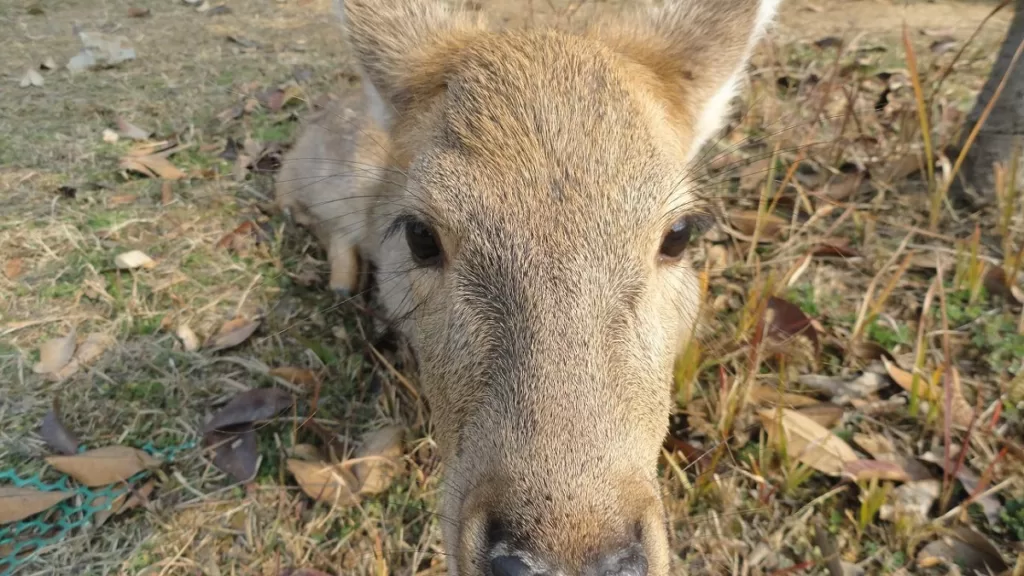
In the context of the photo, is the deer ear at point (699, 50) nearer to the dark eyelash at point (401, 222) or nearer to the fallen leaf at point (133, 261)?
the dark eyelash at point (401, 222)

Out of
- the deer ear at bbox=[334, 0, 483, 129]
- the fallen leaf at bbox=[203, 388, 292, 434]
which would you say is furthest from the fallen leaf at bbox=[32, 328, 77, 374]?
the deer ear at bbox=[334, 0, 483, 129]

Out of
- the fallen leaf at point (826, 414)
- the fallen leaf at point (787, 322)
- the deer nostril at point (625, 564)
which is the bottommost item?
the fallen leaf at point (826, 414)

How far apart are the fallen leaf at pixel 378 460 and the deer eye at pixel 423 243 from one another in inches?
44.0

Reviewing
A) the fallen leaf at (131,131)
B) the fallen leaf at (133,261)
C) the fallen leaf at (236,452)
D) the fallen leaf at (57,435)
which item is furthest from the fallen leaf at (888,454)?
the fallen leaf at (131,131)

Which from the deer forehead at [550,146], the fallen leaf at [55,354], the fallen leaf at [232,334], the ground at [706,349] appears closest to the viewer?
the deer forehead at [550,146]

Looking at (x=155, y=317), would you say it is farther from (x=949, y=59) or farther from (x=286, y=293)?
(x=949, y=59)

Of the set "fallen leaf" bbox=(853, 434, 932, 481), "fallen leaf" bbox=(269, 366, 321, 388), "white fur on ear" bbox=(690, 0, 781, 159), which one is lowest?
"fallen leaf" bbox=(269, 366, 321, 388)

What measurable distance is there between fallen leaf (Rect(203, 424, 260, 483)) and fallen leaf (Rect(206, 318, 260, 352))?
23.2 inches

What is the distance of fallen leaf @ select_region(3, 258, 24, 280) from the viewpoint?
3922mm

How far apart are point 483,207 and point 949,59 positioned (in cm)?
490

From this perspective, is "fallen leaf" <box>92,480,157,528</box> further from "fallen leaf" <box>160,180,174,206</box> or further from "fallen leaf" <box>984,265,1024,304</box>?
"fallen leaf" <box>984,265,1024,304</box>

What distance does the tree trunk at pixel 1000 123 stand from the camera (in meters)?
3.37

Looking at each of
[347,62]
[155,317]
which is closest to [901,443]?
[155,317]

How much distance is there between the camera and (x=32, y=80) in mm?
6113
